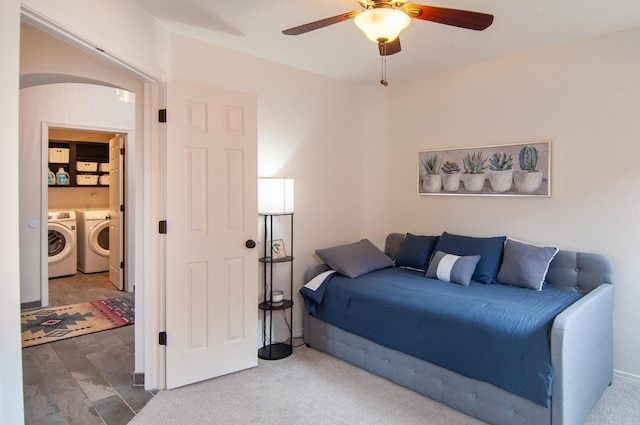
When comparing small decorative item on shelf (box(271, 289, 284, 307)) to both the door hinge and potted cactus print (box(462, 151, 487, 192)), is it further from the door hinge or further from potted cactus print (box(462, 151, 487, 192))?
potted cactus print (box(462, 151, 487, 192))

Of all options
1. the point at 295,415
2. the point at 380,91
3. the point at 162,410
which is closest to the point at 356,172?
the point at 380,91

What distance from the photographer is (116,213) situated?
226 inches

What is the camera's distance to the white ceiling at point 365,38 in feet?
8.04

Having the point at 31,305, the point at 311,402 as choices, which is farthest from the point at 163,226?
the point at 31,305

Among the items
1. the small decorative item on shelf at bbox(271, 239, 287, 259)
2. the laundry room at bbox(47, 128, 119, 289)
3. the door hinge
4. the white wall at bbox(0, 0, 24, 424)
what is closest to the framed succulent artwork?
the small decorative item on shelf at bbox(271, 239, 287, 259)

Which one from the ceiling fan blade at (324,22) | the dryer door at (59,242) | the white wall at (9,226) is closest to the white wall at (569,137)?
the ceiling fan blade at (324,22)

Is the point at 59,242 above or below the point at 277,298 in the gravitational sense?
above

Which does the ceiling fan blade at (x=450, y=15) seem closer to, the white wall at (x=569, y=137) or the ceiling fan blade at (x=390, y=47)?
the ceiling fan blade at (x=390, y=47)

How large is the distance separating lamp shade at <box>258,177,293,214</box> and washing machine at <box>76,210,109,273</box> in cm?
442

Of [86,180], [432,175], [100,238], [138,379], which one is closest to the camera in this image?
[138,379]

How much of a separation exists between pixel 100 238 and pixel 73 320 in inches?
104

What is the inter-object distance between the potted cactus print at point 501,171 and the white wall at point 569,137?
4.8 inches

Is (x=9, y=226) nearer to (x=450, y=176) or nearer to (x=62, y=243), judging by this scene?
(x=450, y=176)

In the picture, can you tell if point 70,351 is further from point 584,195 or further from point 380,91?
point 584,195
